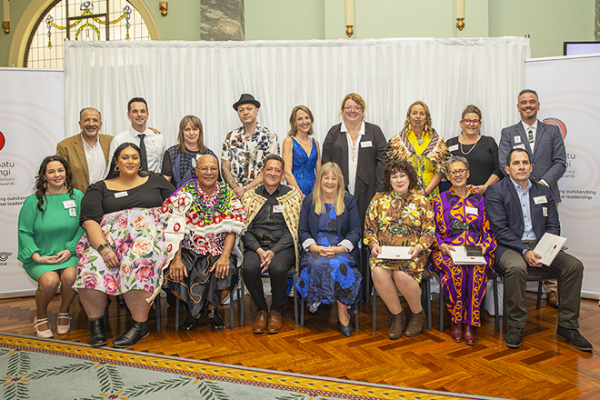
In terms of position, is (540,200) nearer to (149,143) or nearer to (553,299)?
(553,299)

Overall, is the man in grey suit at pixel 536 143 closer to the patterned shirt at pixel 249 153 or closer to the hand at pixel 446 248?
the hand at pixel 446 248

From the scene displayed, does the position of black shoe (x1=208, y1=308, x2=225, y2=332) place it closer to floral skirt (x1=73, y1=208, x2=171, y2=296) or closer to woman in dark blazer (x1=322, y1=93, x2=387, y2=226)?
floral skirt (x1=73, y1=208, x2=171, y2=296)

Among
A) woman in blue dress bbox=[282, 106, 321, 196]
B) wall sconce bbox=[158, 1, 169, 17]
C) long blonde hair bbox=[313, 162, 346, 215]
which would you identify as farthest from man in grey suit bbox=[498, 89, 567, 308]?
wall sconce bbox=[158, 1, 169, 17]

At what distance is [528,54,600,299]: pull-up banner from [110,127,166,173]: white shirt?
376 cm

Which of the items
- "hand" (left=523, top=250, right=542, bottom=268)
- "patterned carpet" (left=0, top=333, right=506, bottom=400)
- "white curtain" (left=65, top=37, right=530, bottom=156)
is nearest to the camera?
"patterned carpet" (left=0, top=333, right=506, bottom=400)

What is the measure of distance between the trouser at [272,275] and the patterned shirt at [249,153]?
0.91 m

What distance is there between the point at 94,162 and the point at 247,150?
144 cm

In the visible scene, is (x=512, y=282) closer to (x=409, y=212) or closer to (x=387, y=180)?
(x=409, y=212)

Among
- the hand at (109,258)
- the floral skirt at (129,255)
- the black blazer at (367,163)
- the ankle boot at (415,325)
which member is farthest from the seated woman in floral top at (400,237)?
the hand at (109,258)

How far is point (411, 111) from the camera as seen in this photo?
→ 3.77m

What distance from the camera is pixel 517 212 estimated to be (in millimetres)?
3230

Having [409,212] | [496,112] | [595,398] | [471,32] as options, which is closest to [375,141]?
[409,212]

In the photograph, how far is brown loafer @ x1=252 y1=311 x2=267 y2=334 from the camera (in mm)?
3180

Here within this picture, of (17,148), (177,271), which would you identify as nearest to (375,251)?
(177,271)
